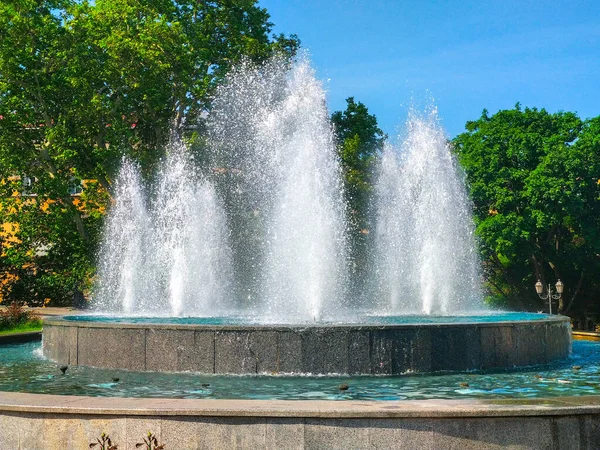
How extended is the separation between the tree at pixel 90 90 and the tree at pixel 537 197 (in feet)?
40.7

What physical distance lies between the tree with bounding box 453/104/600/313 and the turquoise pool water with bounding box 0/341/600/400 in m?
23.7

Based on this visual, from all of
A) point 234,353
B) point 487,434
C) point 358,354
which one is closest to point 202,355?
point 234,353

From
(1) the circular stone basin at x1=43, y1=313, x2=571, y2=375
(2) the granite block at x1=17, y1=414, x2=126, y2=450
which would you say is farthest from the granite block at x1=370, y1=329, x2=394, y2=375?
(2) the granite block at x1=17, y1=414, x2=126, y2=450

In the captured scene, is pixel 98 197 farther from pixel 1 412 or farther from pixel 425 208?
pixel 1 412

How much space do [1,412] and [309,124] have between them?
608 inches

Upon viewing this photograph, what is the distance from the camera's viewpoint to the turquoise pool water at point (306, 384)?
9703mm

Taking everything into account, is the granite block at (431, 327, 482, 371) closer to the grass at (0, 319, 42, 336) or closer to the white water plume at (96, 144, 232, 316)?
the white water plume at (96, 144, 232, 316)

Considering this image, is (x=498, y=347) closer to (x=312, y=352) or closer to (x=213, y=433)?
(x=312, y=352)

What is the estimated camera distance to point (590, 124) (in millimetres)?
37094

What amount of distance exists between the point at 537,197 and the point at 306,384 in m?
27.4

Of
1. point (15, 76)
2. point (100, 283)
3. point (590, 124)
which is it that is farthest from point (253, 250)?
point (590, 124)

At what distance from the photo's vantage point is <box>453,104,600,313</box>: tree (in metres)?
35.6

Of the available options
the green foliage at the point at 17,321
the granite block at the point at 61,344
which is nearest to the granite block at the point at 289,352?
the granite block at the point at 61,344

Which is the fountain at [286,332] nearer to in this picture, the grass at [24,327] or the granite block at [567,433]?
A: the granite block at [567,433]
